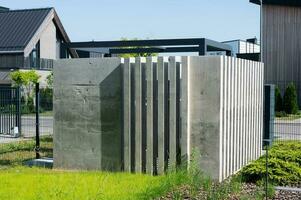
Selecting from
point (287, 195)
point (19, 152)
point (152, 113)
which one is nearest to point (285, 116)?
point (19, 152)

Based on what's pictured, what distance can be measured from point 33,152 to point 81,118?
3905mm

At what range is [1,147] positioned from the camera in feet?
50.6

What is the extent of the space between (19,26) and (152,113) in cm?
3733

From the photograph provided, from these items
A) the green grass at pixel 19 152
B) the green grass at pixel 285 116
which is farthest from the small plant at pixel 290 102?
the green grass at pixel 19 152

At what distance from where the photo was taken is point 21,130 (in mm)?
20250

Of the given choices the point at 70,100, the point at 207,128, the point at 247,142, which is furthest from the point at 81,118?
the point at 247,142

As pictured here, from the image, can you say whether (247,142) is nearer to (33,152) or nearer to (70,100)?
(70,100)

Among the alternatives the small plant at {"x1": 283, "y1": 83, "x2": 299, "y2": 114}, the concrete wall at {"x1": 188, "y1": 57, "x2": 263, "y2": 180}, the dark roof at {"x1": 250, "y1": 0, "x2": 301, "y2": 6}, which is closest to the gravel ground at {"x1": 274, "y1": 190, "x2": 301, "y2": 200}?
the concrete wall at {"x1": 188, "y1": 57, "x2": 263, "y2": 180}

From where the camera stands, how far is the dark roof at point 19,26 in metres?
42.5

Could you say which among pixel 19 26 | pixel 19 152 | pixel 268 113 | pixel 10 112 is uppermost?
pixel 19 26

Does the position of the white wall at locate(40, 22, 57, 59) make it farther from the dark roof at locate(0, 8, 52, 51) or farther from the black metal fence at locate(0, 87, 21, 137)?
the black metal fence at locate(0, 87, 21, 137)

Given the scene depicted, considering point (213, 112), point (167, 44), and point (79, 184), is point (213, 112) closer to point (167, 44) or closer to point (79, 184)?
point (79, 184)

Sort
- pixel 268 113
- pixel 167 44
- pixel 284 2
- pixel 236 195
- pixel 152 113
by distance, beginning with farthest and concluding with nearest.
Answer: pixel 284 2 → pixel 268 113 → pixel 167 44 → pixel 152 113 → pixel 236 195

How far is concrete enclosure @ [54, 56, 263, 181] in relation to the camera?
31.2ft
